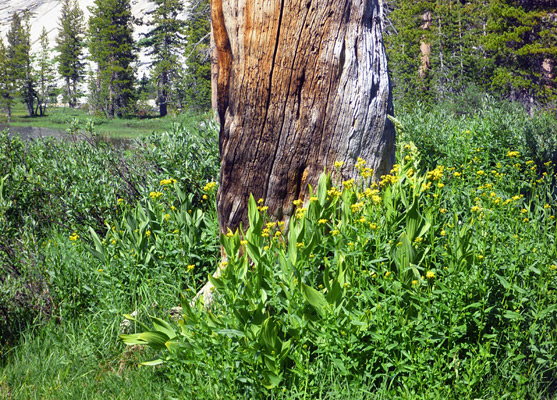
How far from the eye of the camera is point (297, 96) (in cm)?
380

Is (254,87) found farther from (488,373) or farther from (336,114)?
(488,373)

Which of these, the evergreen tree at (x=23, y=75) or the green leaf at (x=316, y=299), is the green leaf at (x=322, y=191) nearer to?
the green leaf at (x=316, y=299)

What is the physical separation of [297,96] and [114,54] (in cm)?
4812

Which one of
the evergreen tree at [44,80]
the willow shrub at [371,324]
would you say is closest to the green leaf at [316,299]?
the willow shrub at [371,324]

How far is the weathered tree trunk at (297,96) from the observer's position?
3732 mm

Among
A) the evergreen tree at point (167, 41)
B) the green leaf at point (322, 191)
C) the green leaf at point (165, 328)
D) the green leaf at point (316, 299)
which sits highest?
the evergreen tree at point (167, 41)

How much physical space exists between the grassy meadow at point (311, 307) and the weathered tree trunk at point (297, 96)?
12.0 inches

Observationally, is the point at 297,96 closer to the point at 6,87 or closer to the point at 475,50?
the point at 475,50

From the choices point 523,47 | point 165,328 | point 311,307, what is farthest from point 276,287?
point 523,47

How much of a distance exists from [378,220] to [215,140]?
340 cm

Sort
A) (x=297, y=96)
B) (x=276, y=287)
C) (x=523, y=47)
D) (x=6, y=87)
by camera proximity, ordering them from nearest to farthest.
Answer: (x=276, y=287) → (x=297, y=96) → (x=523, y=47) → (x=6, y=87)

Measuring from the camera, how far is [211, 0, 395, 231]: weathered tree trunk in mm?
3732

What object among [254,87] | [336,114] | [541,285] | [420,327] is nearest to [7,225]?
[254,87]

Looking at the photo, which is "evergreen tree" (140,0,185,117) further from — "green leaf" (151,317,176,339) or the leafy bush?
"green leaf" (151,317,176,339)
